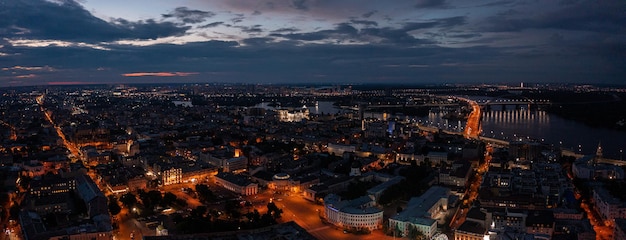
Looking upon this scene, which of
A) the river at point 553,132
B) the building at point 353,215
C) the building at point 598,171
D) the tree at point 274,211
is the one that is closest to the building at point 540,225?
the building at point 353,215

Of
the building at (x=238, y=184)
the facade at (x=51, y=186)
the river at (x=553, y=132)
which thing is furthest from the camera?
the river at (x=553, y=132)

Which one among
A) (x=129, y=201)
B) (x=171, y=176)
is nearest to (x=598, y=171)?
(x=171, y=176)

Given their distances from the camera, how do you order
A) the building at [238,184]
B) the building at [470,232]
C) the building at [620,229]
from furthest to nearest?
the building at [238,184] < the building at [470,232] < the building at [620,229]

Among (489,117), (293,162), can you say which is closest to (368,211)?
(293,162)

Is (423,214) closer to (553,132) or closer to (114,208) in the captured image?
(114,208)

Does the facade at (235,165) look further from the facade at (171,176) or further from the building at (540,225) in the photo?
the building at (540,225)

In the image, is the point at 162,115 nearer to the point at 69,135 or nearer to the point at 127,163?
the point at 69,135
